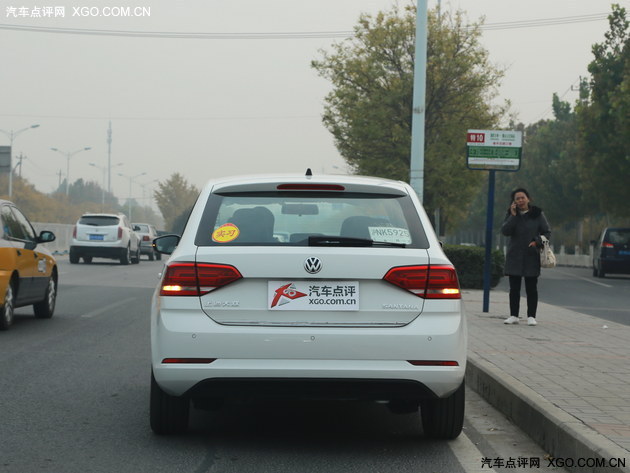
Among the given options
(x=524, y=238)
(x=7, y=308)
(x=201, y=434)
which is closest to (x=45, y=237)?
(x=7, y=308)

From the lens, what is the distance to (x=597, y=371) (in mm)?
8133

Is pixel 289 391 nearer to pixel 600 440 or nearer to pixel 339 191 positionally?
pixel 339 191

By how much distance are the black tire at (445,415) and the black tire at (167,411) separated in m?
1.45

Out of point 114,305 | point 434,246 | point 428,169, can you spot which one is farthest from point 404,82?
point 434,246

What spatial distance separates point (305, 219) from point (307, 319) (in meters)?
0.69

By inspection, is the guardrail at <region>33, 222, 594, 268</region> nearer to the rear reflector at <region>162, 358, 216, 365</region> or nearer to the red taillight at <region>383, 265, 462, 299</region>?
the rear reflector at <region>162, 358, 216, 365</region>

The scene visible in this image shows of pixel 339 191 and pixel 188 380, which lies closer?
pixel 188 380

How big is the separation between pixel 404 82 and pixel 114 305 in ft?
78.4

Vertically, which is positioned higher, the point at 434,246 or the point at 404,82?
the point at 404,82

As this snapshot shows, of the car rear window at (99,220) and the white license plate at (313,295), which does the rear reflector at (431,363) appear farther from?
the car rear window at (99,220)

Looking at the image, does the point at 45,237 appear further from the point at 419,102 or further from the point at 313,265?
the point at 419,102

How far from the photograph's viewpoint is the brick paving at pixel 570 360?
612cm

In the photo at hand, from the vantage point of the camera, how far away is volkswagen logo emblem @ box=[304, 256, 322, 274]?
533cm

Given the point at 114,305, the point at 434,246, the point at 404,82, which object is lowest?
the point at 114,305
